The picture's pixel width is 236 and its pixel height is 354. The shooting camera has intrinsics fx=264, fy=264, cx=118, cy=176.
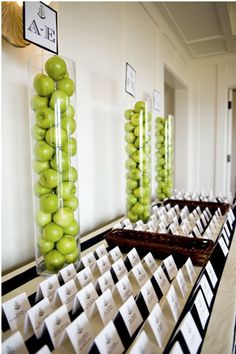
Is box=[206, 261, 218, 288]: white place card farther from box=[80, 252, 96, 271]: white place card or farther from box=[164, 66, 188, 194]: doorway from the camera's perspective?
box=[164, 66, 188, 194]: doorway

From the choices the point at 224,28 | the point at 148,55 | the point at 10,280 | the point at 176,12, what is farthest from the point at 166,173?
the point at 224,28

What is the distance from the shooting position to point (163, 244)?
0.89 metres

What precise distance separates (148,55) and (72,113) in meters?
1.56

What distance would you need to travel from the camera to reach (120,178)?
170cm

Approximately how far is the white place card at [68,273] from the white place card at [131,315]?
0.64 feet

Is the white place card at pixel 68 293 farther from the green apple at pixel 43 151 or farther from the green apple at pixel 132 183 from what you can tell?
the green apple at pixel 132 183

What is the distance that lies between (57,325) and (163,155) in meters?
1.41

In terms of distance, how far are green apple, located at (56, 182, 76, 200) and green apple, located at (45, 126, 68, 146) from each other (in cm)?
12

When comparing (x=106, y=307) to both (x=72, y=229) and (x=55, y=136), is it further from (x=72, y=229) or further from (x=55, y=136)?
(x=55, y=136)

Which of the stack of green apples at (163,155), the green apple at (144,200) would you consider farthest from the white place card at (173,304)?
the stack of green apples at (163,155)

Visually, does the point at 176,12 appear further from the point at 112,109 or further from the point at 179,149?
the point at 179,149

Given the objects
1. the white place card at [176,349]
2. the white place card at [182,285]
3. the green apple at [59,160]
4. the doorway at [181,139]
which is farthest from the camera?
the doorway at [181,139]

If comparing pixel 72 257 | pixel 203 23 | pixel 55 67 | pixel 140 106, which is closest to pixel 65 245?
pixel 72 257

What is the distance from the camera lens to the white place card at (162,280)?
2.13 ft
